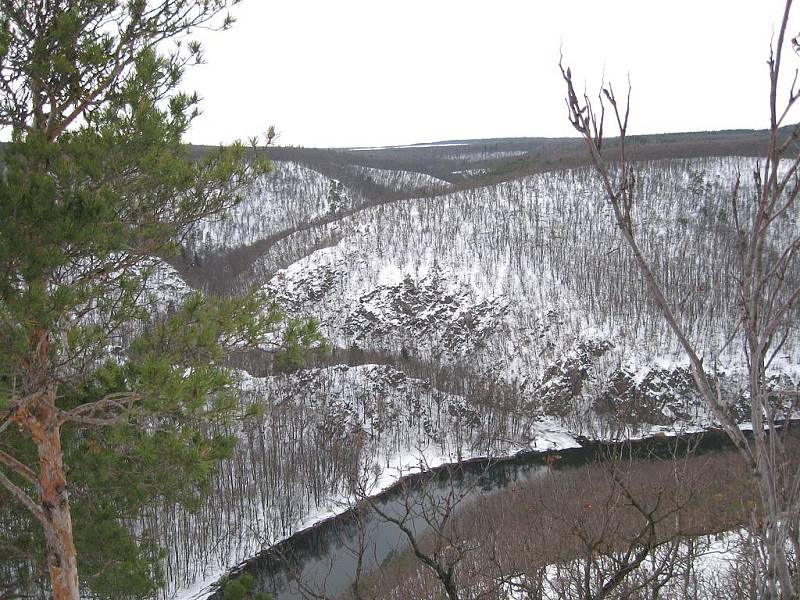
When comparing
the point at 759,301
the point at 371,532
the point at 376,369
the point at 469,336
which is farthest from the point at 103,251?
the point at 469,336

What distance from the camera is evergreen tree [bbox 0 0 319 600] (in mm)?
3926

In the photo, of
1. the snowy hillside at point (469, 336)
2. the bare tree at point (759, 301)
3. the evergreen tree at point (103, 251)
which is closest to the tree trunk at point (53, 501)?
the evergreen tree at point (103, 251)

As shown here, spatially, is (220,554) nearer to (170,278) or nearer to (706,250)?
(170,278)

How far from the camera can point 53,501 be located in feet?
16.2

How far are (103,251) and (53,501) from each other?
101 inches

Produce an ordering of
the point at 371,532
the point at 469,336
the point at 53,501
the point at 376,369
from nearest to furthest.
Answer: the point at 53,501, the point at 371,532, the point at 376,369, the point at 469,336

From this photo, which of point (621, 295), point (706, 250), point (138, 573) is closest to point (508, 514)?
point (138, 573)

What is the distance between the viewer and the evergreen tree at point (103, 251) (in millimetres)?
3926

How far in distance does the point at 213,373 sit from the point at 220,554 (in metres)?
15.9

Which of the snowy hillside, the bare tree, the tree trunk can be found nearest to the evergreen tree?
the tree trunk

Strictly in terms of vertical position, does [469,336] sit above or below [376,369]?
above

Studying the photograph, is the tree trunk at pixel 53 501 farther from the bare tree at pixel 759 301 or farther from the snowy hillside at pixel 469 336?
the snowy hillside at pixel 469 336

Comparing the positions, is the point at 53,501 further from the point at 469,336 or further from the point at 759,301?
the point at 469,336

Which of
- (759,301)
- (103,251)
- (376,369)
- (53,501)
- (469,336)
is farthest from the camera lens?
(469,336)
